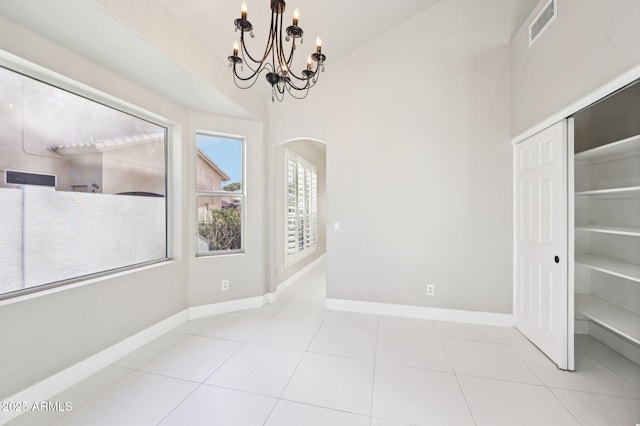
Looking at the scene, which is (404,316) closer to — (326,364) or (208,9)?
(326,364)

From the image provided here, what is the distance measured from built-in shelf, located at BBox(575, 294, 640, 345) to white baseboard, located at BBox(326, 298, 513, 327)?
73cm

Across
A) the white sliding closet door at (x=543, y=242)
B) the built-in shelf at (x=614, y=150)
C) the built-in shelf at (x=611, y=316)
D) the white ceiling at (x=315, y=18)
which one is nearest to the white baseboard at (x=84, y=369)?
the white ceiling at (x=315, y=18)

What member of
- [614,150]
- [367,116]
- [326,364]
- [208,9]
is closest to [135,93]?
[208,9]

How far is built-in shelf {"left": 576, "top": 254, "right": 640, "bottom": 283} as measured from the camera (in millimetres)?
1962

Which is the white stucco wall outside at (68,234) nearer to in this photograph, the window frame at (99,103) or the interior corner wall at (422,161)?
the window frame at (99,103)

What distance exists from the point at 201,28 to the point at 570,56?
3046 mm

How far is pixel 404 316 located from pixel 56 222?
3596 millimetres

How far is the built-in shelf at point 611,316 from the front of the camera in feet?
6.39

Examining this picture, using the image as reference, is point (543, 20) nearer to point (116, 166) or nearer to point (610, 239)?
point (610, 239)

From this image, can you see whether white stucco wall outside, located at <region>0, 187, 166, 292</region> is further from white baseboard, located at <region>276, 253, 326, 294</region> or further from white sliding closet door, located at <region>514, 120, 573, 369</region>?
white sliding closet door, located at <region>514, 120, 573, 369</region>

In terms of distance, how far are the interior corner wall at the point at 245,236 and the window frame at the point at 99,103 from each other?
Result: 222 mm

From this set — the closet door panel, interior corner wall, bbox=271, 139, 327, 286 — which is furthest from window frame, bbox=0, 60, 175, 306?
the closet door panel

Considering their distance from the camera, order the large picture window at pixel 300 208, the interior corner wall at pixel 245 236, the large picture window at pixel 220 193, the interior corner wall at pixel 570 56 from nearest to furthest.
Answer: the interior corner wall at pixel 570 56, the interior corner wall at pixel 245 236, the large picture window at pixel 220 193, the large picture window at pixel 300 208

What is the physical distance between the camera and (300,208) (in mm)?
5172
